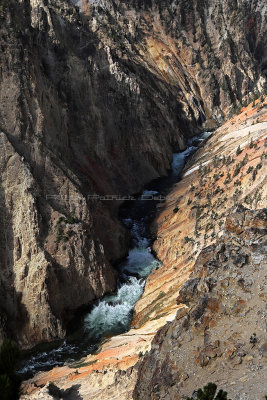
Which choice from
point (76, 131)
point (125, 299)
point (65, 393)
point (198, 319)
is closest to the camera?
point (198, 319)

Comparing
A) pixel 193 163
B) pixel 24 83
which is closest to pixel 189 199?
pixel 193 163

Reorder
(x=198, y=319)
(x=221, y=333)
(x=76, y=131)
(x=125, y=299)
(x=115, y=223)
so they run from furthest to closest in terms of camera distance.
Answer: (x=76, y=131), (x=115, y=223), (x=125, y=299), (x=198, y=319), (x=221, y=333)

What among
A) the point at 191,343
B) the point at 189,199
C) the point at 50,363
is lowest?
the point at 50,363

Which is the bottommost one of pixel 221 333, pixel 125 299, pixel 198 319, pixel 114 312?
pixel 114 312

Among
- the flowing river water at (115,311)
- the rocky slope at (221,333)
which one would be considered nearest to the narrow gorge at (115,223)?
the rocky slope at (221,333)

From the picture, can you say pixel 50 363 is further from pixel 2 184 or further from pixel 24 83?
pixel 24 83

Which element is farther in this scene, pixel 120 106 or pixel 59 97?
pixel 120 106

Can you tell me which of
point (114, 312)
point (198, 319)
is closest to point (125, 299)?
point (114, 312)

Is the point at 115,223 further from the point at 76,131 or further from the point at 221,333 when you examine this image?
the point at 221,333

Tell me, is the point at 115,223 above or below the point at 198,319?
above
